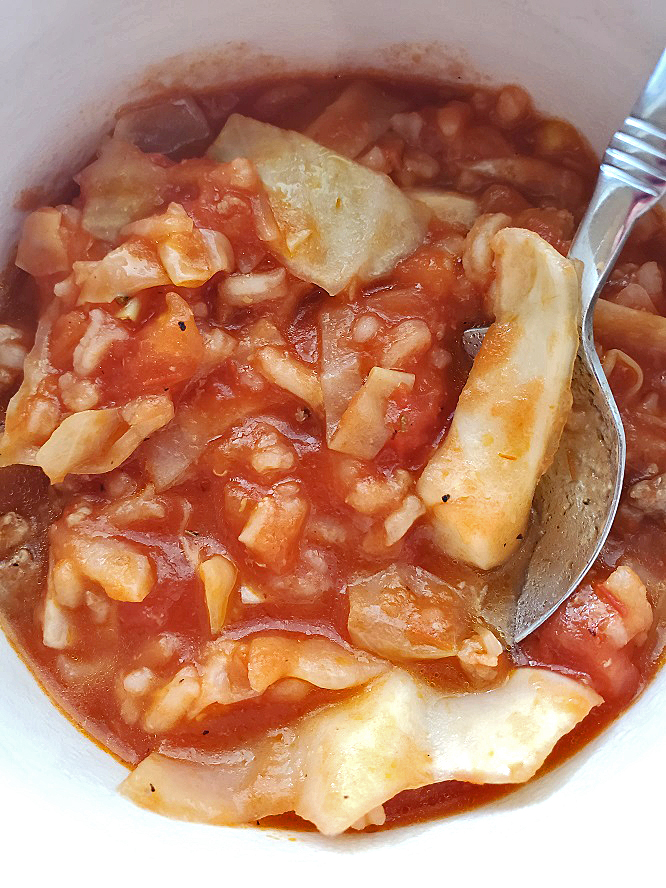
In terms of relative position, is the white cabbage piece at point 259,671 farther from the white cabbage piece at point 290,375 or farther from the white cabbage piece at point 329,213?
the white cabbage piece at point 329,213

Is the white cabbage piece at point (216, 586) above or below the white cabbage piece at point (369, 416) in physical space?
below

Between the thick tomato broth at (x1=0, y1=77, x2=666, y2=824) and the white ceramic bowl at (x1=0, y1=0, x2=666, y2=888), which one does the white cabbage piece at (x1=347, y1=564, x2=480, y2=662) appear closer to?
the thick tomato broth at (x1=0, y1=77, x2=666, y2=824)

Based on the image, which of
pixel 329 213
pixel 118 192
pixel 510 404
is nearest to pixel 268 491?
pixel 510 404

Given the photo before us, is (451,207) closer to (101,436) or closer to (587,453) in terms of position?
(587,453)

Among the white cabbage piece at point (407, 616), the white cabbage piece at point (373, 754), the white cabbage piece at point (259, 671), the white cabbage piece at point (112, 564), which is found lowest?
the white cabbage piece at point (373, 754)

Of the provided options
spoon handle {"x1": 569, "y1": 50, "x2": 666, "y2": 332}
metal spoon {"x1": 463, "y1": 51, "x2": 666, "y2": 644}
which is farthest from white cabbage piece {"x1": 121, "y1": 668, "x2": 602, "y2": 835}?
spoon handle {"x1": 569, "y1": 50, "x2": 666, "y2": 332}

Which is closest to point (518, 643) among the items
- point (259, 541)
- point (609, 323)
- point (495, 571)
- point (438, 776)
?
point (495, 571)

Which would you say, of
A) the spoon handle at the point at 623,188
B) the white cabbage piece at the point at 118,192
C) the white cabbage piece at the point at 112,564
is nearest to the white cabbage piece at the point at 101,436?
the white cabbage piece at the point at 112,564
